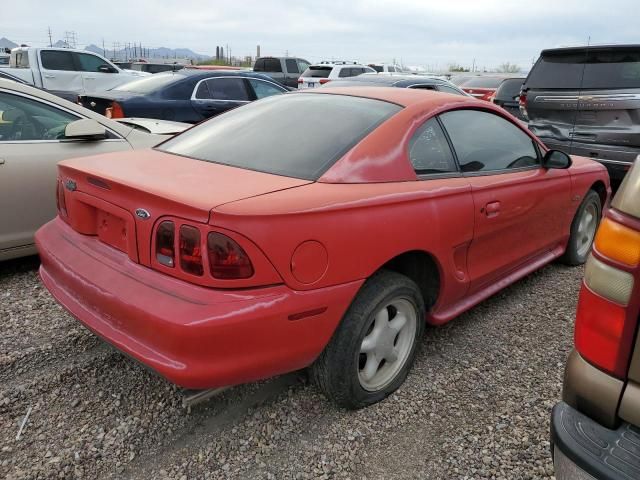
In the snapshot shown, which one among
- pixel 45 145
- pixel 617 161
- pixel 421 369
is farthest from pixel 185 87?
pixel 421 369

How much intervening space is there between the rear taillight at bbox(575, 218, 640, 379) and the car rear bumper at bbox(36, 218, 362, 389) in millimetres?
920

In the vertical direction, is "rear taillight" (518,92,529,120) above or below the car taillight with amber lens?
above

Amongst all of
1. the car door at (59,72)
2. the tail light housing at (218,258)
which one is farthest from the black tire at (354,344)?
the car door at (59,72)

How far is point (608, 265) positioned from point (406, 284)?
1.11 m

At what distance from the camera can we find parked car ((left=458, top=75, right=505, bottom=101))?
1369cm

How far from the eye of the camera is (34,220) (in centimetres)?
377

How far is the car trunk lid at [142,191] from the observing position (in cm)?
204

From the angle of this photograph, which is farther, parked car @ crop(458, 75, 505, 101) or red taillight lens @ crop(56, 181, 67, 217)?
parked car @ crop(458, 75, 505, 101)

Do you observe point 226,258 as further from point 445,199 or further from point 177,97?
point 177,97

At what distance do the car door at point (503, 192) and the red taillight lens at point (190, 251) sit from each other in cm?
153

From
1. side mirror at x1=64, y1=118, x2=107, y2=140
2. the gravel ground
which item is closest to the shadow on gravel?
the gravel ground

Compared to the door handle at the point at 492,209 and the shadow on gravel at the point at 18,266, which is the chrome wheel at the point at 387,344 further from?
the shadow on gravel at the point at 18,266

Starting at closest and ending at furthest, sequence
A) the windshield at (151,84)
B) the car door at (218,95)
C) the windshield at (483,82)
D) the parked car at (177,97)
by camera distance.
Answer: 1. the parked car at (177,97)
2. the windshield at (151,84)
3. the car door at (218,95)
4. the windshield at (483,82)

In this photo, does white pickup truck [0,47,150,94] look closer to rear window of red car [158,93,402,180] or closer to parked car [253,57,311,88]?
parked car [253,57,311,88]
